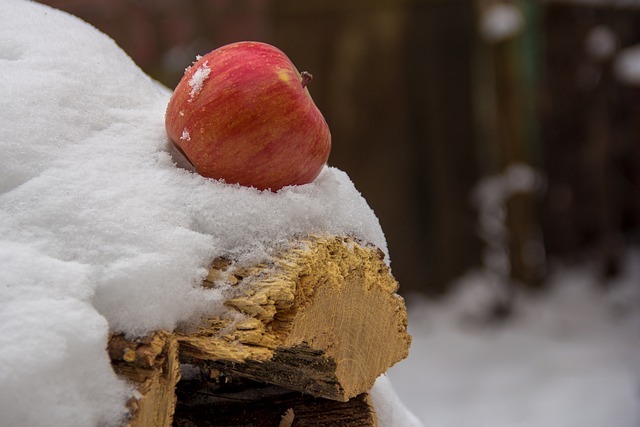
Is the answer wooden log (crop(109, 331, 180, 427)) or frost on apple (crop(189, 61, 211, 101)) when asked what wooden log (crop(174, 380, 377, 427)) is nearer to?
wooden log (crop(109, 331, 180, 427))

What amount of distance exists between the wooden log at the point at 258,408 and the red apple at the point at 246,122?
32 centimetres

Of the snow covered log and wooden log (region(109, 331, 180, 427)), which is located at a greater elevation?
the snow covered log

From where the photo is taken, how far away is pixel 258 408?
1154 mm

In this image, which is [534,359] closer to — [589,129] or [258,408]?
[589,129]

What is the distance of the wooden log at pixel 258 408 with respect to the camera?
3.76 feet

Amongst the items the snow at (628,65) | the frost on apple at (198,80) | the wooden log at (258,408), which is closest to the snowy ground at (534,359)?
the snow at (628,65)

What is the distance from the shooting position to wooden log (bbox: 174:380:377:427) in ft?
3.76

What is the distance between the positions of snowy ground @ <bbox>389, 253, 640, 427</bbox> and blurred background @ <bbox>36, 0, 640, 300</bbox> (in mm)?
160

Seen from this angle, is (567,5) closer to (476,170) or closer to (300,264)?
(476,170)

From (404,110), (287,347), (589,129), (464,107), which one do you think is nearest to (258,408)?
(287,347)

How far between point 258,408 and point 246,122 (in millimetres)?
437

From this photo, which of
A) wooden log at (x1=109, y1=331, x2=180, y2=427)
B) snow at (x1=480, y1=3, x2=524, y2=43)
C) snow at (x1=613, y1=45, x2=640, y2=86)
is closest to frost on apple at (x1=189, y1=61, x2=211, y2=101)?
wooden log at (x1=109, y1=331, x2=180, y2=427)

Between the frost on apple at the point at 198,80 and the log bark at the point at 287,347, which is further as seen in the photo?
the frost on apple at the point at 198,80

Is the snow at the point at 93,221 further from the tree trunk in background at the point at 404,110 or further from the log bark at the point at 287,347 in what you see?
the tree trunk in background at the point at 404,110
